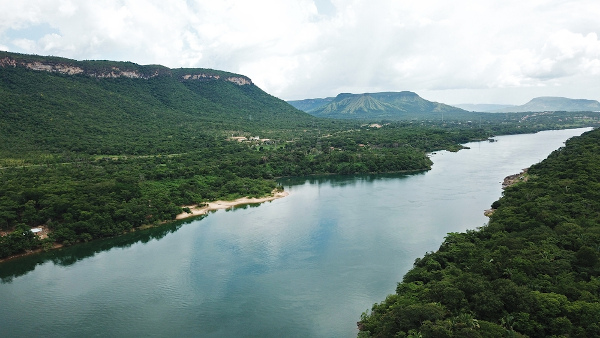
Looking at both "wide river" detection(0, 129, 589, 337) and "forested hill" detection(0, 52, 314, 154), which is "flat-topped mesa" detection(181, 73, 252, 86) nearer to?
"forested hill" detection(0, 52, 314, 154)

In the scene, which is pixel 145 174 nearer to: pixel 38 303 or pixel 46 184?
pixel 46 184

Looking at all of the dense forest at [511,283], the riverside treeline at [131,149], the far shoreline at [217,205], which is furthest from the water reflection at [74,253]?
the dense forest at [511,283]

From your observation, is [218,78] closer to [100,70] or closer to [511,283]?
[100,70]

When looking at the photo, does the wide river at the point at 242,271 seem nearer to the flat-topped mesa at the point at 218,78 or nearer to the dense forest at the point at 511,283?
the dense forest at the point at 511,283

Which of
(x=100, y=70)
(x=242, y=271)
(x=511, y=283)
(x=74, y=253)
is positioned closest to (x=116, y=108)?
(x=100, y=70)

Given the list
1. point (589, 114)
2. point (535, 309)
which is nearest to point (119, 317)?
point (535, 309)

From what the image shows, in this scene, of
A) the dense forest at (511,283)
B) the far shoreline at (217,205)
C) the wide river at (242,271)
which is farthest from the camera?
the far shoreline at (217,205)
